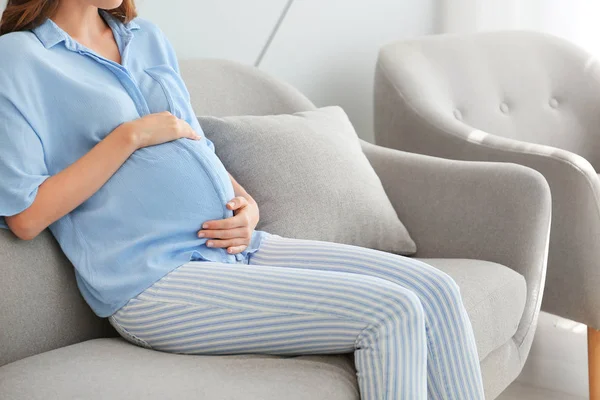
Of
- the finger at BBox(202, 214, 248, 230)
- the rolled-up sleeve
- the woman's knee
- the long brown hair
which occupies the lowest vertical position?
the finger at BBox(202, 214, 248, 230)

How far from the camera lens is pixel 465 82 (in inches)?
104

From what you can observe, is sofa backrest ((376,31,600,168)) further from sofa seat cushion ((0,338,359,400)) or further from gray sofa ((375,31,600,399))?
sofa seat cushion ((0,338,359,400))

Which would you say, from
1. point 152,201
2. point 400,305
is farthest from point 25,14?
point 400,305

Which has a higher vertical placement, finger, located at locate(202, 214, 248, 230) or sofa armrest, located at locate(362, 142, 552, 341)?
finger, located at locate(202, 214, 248, 230)

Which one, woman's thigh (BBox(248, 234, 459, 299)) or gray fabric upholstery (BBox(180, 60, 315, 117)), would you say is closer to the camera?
woman's thigh (BBox(248, 234, 459, 299))

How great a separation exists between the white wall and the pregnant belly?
31.5 inches

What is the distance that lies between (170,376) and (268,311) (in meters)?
0.17

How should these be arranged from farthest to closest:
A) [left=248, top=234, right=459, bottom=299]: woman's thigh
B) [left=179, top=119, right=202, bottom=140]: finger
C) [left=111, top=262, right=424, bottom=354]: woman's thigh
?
[left=179, top=119, right=202, bottom=140]: finger
[left=248, top=234, right=459, bottom=299]: woman's thigh
[left=111, top=262, right=424, bottom=354]: woman's thigh

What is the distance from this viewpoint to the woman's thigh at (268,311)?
3.92 ft

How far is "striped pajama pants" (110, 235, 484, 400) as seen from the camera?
3.83ft

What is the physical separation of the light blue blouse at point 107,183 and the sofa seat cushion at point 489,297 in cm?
43

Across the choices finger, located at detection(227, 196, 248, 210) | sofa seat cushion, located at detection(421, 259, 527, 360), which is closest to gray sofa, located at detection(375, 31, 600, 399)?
sofa seat cushion, located at detection(421, 259, 527, 360)

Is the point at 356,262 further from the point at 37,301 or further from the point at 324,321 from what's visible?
the point at 37,301

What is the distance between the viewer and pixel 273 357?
1.24 metres
